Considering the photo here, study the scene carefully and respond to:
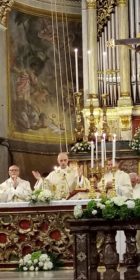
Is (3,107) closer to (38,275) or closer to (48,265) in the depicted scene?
(48,265)

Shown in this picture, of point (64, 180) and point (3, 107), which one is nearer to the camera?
point (64, 180)

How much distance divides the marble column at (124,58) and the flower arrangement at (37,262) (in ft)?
23.3

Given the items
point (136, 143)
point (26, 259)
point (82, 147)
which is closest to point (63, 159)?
point (82, 147)

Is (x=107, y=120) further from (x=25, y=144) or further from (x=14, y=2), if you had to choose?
(x=14, y=2)

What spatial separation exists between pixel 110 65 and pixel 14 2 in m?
2.65

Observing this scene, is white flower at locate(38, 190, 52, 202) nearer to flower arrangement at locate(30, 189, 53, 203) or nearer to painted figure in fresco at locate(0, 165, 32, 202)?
flower arrangement at locate(30, 189, 53, 203)

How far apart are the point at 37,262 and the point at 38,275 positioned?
854 mm

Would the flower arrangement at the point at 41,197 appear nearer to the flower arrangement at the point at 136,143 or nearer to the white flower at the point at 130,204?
the white flower at the point at 130,204

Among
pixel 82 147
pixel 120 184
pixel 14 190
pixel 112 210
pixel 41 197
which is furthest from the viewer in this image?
pixel 82 147

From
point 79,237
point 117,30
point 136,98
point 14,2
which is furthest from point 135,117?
point 79,237

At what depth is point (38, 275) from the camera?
34.6 ft

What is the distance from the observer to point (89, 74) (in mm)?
18594

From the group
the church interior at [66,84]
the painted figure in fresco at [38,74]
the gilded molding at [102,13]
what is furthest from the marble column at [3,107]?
the gilded molding at [102,13]

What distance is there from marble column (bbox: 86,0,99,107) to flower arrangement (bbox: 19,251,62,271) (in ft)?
23.9
